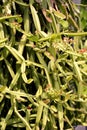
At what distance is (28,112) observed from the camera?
1.05 metres

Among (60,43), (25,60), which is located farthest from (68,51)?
(25,60)

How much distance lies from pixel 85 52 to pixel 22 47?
0.21 meters

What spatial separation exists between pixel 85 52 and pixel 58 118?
22cm

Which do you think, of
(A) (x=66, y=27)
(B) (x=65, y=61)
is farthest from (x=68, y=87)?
(A) (x=66, y=27)

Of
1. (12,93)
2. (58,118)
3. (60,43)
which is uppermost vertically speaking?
(60,43)

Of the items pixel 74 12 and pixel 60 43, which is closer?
pixel 60 43

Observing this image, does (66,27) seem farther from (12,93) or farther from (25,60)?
(12,93)

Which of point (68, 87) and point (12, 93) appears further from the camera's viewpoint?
point (68, 87)

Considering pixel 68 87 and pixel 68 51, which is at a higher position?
pixel 68 51

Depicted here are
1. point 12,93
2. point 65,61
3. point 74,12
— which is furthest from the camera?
point 74,12

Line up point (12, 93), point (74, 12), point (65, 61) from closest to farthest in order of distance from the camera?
point (12, 93) → point (65, 61) → point (74, 12)

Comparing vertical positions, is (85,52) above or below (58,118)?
above

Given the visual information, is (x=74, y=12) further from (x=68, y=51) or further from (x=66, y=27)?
(x=68, y=51)

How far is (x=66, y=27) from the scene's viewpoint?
116 centimetres
